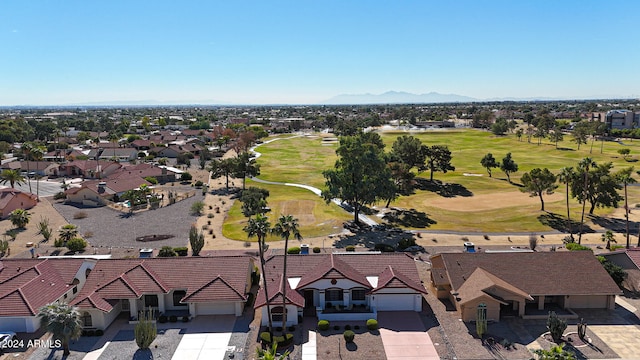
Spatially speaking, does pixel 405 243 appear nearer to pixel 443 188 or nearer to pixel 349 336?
pixel 349 336

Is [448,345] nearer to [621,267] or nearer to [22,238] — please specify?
[621,267]

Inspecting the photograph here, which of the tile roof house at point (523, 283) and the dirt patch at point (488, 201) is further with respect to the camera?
the dirt patch at point (488, 201)

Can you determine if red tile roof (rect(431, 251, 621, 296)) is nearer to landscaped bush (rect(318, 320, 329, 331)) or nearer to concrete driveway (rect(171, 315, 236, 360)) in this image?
landscaped bush (rect(318, 320, 329, 331))

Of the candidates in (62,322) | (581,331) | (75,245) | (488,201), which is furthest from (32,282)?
(488,201)

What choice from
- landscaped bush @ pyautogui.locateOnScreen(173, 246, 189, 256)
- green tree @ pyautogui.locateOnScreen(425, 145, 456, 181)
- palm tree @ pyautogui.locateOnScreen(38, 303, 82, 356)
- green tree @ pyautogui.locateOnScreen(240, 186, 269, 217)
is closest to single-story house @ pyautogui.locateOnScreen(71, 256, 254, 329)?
palm tree @ pyautogui.locateOnScreen(38, 303, 82, 356)

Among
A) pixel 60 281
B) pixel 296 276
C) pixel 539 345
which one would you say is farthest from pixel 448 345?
pixel 60 281

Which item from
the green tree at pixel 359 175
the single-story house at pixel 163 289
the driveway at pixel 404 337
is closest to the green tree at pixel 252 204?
the green tree at pixel 359 175

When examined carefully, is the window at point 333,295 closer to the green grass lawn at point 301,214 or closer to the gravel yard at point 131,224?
the green grass lawn at point 301,214
